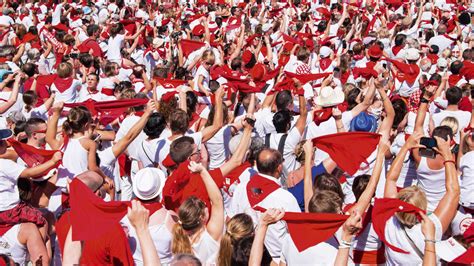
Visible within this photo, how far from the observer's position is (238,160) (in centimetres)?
599

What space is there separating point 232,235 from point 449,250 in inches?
59.0

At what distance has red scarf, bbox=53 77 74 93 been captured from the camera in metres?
9.77

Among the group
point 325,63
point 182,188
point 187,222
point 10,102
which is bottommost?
point 325,63

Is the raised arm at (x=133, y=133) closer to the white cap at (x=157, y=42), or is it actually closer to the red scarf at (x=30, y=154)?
the red scarf at (x=30, y=154)

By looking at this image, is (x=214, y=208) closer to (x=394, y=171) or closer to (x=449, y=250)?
(x=394, y=171)

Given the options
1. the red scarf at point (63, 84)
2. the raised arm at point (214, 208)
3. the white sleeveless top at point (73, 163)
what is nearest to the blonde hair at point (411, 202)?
the raised arm at point (214, 208)

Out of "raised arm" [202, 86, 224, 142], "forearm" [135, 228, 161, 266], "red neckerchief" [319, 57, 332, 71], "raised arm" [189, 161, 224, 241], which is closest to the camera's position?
"forearm" [135, 228, 161, 266]

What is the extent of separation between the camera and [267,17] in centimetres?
1772

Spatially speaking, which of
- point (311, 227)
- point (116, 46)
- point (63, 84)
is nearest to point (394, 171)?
point (311, 227)

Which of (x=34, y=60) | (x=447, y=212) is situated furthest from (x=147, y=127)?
(x=34, y=60)

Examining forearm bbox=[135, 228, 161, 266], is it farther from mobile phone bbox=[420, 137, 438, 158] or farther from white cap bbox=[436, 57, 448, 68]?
white cap bbox=[436, 57, 448, 68]

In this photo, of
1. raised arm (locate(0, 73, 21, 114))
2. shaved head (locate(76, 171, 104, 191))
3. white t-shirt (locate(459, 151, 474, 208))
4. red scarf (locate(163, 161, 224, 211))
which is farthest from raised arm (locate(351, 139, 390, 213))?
raised arm (locate(0, 73, 21, 114))

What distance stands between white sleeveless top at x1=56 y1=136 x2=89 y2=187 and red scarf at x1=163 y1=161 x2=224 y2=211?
1.21 metres

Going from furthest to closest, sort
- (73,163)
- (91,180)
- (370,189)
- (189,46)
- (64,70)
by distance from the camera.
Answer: (189,46) → (64,70) → (73,163) → (91,180) → (370,189)
